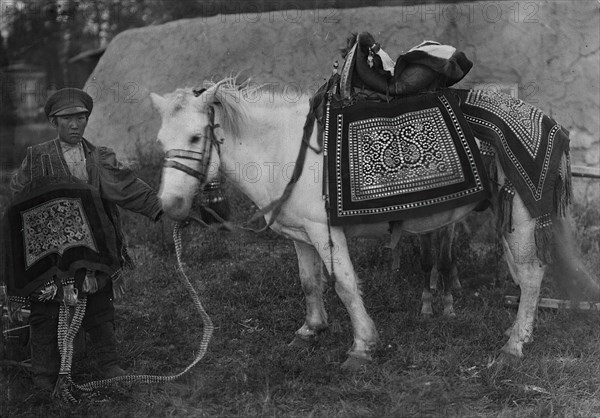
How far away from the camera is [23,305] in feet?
12.0

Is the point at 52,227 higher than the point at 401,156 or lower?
lower

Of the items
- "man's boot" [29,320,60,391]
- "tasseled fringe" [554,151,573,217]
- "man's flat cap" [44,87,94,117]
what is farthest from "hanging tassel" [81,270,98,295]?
"tasseled fringe" [554,151,573,217]

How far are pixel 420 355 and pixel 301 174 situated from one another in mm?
1381

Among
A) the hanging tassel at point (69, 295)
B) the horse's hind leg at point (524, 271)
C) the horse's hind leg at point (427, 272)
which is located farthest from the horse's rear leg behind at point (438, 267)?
the hanging tassel at point (69, 295)

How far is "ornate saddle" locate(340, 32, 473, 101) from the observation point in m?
3.73

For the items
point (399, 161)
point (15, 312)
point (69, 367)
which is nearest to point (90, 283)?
point (69, 367)

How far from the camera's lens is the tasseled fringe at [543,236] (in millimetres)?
3824

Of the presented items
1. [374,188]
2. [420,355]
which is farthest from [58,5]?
[420,355]

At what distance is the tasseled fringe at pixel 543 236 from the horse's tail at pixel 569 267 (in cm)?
24

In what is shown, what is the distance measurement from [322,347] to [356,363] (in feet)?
1.39

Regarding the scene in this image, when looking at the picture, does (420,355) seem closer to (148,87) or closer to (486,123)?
(486,123)

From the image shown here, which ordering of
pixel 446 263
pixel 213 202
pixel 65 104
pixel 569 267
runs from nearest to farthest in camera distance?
pixel 65 104 → pixel 213 202 → pixel 569 267 → pixel 446 263

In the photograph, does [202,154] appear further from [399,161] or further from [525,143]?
[525,143]

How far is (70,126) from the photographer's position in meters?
3.39
